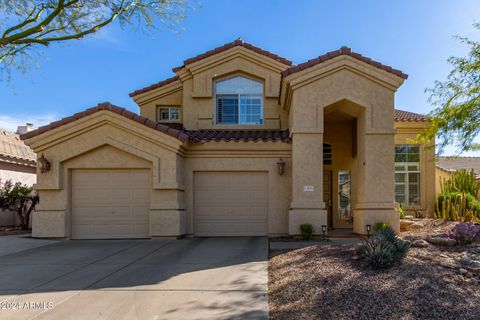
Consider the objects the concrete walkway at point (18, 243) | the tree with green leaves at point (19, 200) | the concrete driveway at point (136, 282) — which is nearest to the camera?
the concrete driveway at point (136, 282)

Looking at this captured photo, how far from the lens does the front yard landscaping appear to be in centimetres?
527

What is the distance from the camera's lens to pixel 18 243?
11.9 meters

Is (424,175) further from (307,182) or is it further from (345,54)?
(345,54)

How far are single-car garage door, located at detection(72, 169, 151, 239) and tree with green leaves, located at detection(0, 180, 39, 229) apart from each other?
3.16 m

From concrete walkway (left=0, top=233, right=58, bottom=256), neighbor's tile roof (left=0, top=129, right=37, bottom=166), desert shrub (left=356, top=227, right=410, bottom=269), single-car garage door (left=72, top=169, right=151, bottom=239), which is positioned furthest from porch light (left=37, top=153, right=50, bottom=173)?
desert shrub (left=356, top=227, right=410, bottom=269)

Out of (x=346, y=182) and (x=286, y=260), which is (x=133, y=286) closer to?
(x=286, y=260)

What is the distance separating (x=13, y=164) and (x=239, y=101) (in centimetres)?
1089

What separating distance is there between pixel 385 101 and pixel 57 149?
432 inches

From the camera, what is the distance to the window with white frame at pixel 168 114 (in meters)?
17.4

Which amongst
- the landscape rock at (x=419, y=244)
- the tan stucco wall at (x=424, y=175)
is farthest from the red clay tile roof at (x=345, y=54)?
the landscape rock at (x=419, y=244)

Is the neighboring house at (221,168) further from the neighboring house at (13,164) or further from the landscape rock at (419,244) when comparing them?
the neighboring house at (13,164)

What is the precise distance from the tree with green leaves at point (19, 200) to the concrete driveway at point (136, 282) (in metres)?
5.37

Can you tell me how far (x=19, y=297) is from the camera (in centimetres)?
629

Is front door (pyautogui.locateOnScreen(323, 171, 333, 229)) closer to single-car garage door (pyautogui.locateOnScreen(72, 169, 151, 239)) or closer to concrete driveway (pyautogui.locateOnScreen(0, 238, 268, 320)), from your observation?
concrete driveway (pyautogui.locateOnScreen(0, 238, 268, 320))
